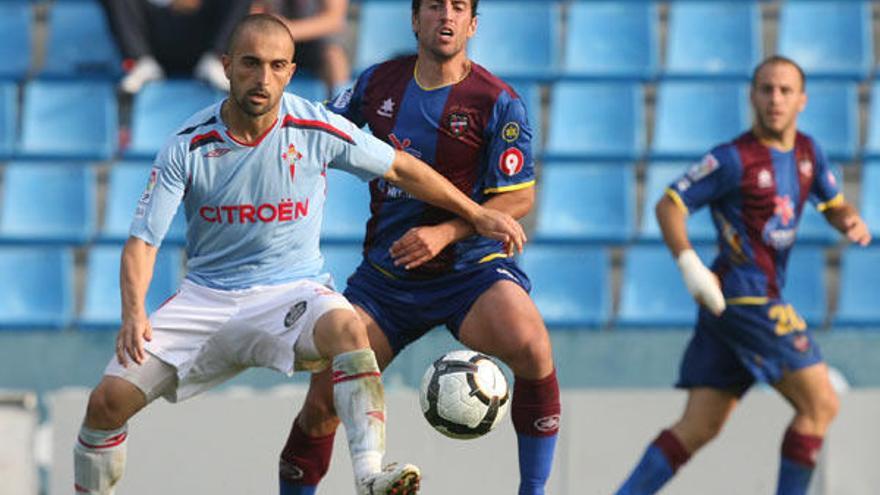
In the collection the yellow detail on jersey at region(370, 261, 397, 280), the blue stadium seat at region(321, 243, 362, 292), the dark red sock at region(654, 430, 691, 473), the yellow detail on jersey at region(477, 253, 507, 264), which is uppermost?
the yellow detail on jersey at region(477, 253, 507, 264)

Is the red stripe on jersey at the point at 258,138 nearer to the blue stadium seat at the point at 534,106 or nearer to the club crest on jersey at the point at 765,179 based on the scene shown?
the club crest on jersey at the point at 765,179

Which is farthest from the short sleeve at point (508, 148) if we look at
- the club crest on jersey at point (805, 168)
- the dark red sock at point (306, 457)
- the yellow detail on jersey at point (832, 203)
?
the yellow detail on jersey at point (832, 203)

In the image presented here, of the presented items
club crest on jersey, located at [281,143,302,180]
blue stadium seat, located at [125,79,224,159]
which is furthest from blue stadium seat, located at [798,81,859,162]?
club crest on jersey, located at [281,143,302,180]

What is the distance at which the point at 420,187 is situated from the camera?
6379 millimetres

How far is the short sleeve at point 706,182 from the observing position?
8055 mm

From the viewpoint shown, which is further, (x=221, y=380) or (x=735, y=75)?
(x=735, y=75)

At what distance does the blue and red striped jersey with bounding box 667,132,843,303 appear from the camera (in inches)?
317

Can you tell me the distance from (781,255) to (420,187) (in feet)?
7.90

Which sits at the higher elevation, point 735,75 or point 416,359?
point 735,75

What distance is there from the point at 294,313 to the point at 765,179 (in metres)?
2.69

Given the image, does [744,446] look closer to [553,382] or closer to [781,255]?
[781,255]

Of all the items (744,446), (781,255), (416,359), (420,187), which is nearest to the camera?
(420,187)

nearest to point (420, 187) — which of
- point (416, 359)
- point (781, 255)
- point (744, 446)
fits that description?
point (781, 255)

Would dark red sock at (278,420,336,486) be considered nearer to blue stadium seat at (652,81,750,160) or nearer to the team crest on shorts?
the team crest on shorts
